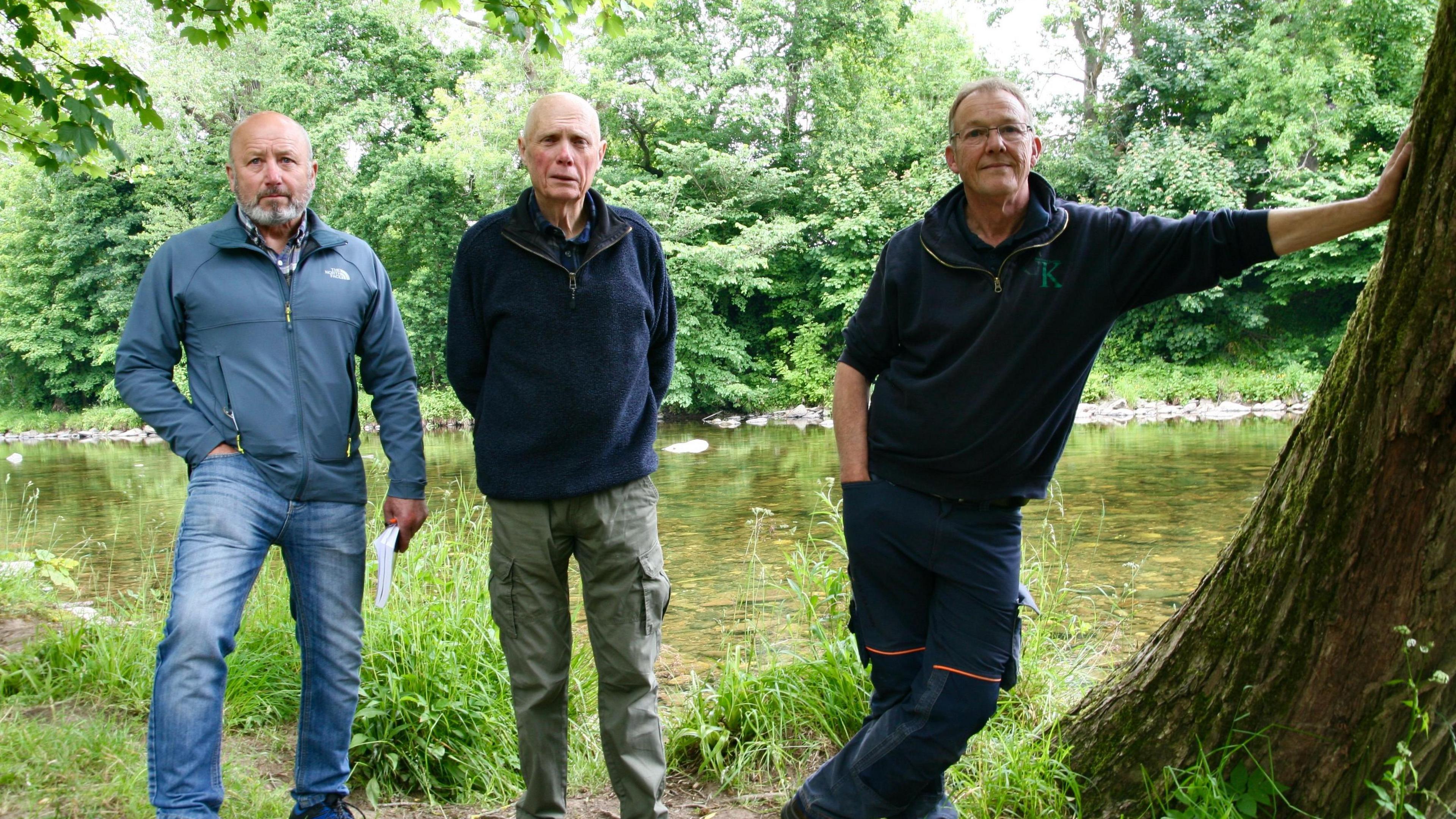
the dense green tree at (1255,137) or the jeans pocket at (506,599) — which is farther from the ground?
the dense green tree at (1255,137)

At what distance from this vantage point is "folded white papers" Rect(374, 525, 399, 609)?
2406mm

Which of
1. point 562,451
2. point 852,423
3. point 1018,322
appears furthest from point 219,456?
point 1018,322

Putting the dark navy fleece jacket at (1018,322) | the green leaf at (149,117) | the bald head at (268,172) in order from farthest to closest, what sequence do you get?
1. the green leaf at (149,117)
2. the bald head at (268,172)
3. the dark navy fleece jacket at (1018,322)

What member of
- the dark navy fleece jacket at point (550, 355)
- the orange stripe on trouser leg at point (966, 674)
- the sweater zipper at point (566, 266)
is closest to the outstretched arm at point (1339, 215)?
the orange stripe on trouser leg at point (966, 674)

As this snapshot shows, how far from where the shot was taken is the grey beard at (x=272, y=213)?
2.46m

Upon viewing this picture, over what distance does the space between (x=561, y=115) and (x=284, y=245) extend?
856mm

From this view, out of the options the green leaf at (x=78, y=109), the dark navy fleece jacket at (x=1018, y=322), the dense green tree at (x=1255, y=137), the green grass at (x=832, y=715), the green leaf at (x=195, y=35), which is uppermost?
the dense green tree at (x=1255, y=137)

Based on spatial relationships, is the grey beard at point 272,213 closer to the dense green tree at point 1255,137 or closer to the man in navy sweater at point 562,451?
the man in navy sweater at point 562,451

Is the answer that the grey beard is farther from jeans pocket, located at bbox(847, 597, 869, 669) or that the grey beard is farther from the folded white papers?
jeans pocket, located at bbox(847, 597, 869, 669)

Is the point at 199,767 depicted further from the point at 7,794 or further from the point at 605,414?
the point at 605,414

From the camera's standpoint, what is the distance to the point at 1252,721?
202cm

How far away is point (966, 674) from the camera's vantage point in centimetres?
204

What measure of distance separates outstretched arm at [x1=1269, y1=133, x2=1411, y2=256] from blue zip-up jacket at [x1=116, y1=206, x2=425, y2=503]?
2.01 m

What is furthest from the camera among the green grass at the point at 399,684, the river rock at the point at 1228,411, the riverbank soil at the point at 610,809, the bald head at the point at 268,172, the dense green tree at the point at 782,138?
the dense green tree at the point at 782,138
